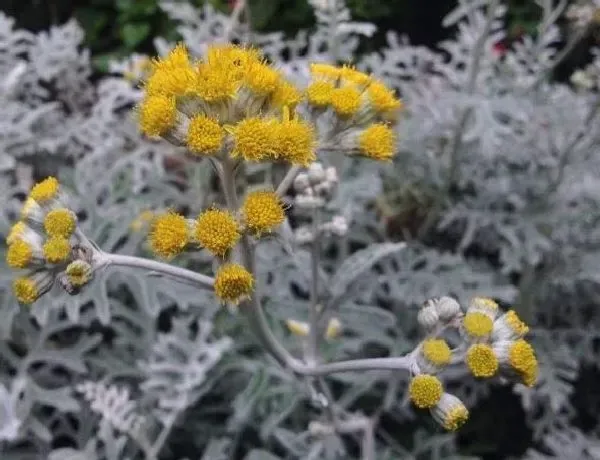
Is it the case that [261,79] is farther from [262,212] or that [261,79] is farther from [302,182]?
[302,182]

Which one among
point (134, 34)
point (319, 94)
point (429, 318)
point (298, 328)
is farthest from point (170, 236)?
point (134, 34)

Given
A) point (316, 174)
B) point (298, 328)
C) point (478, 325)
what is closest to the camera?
point (478, 325)

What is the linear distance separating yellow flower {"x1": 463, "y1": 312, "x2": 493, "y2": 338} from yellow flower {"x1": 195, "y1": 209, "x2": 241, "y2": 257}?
1.15ft

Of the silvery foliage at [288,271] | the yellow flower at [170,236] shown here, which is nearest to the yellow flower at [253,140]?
the yellow flower at [170,236]

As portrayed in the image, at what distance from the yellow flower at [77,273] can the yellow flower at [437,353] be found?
18.6 inches

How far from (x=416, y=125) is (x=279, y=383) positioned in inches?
30.2

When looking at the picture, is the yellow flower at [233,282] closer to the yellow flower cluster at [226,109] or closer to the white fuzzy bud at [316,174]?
the yellow flower cluster at [226,109]

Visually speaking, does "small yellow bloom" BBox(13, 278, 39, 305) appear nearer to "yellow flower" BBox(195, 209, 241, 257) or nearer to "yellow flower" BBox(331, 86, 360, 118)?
"yellow flower" BBox(195, 209, 241, 257)

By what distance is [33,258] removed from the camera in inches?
44.6

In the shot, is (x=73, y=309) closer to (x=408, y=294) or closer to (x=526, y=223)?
(x=408, y=294)

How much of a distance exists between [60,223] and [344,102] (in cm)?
43

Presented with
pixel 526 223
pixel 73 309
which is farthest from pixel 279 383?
pixel 526 223

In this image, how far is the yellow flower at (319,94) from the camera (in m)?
1.17

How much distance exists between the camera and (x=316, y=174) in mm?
1438
